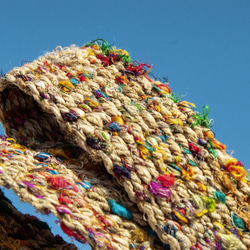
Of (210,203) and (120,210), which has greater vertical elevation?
(210,203)

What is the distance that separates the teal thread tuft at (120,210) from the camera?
77cm

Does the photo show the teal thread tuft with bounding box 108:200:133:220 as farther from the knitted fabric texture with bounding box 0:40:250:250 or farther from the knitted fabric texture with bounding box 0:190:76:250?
the knitted fabric texture with bounding box 0:190:76:250

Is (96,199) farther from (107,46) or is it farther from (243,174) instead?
(107,46)

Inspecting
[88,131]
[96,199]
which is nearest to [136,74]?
[88,131]

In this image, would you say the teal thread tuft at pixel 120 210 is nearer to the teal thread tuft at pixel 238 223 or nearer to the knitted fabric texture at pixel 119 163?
the knitted fabric texture at pixel 119 163

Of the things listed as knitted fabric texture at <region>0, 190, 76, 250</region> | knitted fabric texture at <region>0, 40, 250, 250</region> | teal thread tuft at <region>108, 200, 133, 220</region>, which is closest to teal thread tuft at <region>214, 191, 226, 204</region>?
knitted fabric texture at <region>0, 40, 250, 250</region>

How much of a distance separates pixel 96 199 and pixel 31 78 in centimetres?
34

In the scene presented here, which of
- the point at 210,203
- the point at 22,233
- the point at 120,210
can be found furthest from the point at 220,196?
the point at 22,233

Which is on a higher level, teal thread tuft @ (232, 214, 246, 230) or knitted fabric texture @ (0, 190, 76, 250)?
teal thread tuft @ (232, 214, 246, 230)

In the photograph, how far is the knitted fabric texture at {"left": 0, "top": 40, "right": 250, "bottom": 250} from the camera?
2.43 ft

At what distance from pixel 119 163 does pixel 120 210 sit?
4.0 inches

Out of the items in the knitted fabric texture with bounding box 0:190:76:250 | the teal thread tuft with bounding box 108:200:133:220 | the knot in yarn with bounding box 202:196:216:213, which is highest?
the knot in yarn with bounding box 202:196:216:213

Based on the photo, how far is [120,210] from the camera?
0.77 m

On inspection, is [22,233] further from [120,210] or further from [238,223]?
[238,223]
